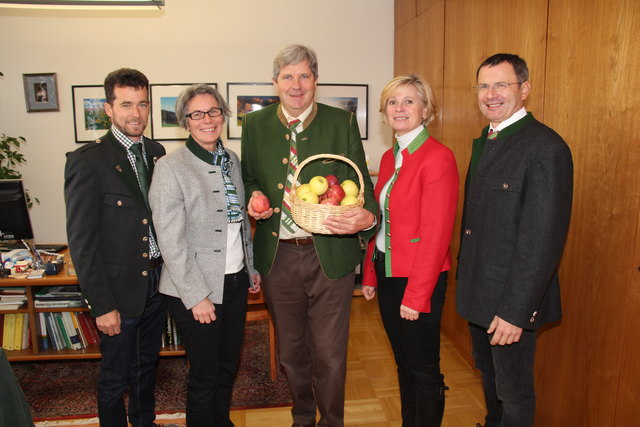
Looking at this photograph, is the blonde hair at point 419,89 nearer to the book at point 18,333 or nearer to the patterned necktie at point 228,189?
the patterned necktie at point 228,189

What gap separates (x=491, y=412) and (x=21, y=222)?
9.23ft

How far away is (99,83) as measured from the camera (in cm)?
412

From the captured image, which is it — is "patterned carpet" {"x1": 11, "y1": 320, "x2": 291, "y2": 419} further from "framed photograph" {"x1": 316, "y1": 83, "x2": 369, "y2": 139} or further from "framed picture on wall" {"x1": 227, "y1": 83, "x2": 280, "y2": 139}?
"framed photograph" {"x1": 316, "y1": 83, "x2": 369, "y2": 139}

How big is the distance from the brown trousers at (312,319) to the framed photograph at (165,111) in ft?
9.05

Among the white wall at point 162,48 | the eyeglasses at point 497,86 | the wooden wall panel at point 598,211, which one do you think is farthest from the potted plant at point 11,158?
the wooden wall panel at point 598,211

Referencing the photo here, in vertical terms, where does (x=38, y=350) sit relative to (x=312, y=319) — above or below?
below

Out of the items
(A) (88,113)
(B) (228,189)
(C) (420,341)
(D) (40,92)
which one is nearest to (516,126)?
(C) (420,341)

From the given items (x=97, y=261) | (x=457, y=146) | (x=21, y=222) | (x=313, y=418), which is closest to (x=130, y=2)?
(x=21, y=222)

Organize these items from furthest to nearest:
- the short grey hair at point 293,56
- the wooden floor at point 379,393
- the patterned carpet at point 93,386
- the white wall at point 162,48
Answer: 1. the white wall at point 162,48
2. the patterned carpet at point 93,386
3. the wooden floor at point 379,393
4. the short grey hair at point 293,56

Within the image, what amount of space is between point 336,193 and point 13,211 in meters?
2.18

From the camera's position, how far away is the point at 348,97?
4.30m

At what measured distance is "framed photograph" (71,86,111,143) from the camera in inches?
162

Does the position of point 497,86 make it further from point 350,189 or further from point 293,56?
point 293,56

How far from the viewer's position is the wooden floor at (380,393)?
7.65 feet
